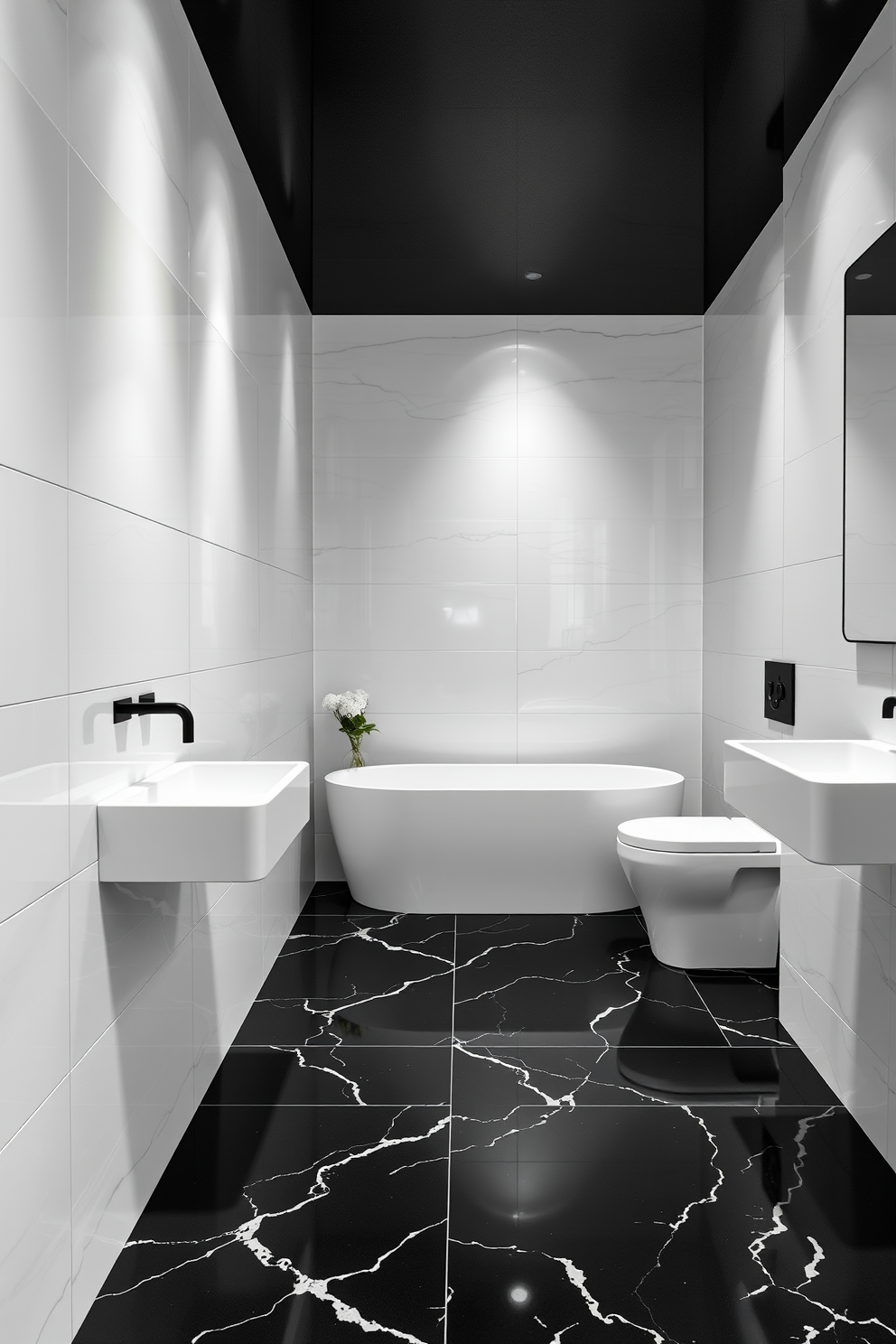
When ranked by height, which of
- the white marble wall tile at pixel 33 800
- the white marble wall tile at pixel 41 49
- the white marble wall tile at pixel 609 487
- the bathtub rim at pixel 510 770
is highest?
the white marble wall tile at pixel 41 49

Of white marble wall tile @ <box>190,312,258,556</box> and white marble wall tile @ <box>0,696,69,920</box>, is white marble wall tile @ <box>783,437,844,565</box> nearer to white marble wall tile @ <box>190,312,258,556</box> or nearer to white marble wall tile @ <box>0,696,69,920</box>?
white marble wall tile @ <box>190,312,258,556</box>

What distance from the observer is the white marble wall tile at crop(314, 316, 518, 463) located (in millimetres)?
4480

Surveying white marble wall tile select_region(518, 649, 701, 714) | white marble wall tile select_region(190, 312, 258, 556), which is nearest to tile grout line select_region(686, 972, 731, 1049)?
white marble wall tile select_region(518, 649, 701, 714)

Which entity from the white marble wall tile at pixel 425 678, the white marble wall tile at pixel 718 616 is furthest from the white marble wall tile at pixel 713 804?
the white marble wall tile at pixel 425 678

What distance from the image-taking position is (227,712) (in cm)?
270

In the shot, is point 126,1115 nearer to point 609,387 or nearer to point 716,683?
point 716,683

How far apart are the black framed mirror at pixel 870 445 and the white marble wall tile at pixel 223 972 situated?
1.66 meters

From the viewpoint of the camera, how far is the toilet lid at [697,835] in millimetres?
3150

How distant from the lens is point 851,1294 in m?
1.69

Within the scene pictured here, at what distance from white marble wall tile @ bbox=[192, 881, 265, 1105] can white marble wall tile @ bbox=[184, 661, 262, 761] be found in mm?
373

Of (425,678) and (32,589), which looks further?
(425,678)

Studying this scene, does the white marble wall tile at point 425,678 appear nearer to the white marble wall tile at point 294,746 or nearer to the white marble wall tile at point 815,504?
the white marble wall tile at point 294,746

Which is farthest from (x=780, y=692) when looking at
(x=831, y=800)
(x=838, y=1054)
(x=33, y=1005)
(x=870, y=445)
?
(x=33, y=1005)

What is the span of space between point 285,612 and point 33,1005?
242cm
